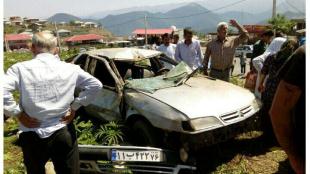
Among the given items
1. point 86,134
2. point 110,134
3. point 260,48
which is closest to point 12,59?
point 260,48

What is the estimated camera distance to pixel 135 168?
15.6 ft

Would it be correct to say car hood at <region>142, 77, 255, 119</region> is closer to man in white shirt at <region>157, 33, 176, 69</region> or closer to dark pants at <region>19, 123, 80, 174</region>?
dark pants at <region>19, 123, 80, 174</region>

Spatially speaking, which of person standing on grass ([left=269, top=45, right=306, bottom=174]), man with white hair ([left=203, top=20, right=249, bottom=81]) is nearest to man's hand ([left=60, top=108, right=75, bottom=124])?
person standing on grass ([left=269, top=45, right=306, bottom=174])

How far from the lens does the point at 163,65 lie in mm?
6734

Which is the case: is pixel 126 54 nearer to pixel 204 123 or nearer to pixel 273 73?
pixel 204 123

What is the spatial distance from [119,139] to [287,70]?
357 centimetres

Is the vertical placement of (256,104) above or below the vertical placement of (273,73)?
below

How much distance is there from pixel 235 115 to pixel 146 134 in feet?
3.90

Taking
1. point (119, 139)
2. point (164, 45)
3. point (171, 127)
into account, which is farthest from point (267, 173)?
point (164, 45)

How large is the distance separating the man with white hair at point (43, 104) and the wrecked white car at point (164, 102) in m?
1.62

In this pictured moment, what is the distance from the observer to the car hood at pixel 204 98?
186 inches

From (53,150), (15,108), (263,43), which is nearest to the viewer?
(15,108)

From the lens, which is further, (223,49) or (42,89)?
(223,49)

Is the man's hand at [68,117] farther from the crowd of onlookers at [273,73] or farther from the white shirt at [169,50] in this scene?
the white shirt at [169,50]
